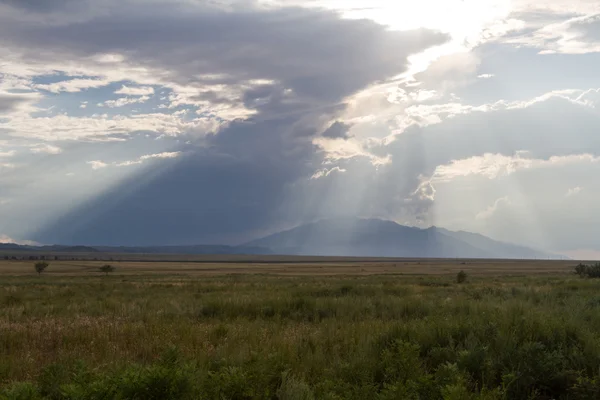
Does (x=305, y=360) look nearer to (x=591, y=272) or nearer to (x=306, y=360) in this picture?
(x=306, y=360)

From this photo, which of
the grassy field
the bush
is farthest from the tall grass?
the bush

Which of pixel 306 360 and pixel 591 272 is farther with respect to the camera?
pixel 591 272

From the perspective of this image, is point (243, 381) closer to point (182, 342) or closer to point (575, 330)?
point (182, 342)

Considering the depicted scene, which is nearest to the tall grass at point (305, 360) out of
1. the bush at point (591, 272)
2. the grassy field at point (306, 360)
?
the grassy field at point (306, 360)

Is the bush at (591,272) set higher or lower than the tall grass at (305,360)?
lower

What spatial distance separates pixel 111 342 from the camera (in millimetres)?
12805

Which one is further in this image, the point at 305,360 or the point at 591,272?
the point at 591,272

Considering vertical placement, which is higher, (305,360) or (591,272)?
(305,360)

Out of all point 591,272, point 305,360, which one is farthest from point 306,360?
point 591,272

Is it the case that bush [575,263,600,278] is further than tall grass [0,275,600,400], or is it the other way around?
bush [575,263,600,278]

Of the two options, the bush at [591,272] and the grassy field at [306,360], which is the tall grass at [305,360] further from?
the bush at [591,272]

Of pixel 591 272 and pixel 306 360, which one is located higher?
pixel 306 360

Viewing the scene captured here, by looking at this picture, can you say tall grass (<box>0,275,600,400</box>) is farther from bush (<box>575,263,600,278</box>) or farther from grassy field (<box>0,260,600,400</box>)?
bush (<box>575,263,600,278</box>)

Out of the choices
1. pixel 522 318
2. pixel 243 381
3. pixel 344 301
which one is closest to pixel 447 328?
pixel 522 318
